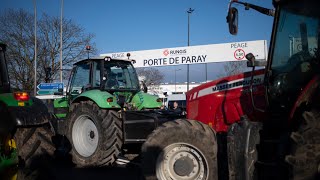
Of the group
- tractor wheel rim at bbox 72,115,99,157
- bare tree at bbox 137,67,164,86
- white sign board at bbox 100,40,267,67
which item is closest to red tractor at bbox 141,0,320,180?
tractor wheel rim at bbox 72,115,99,157

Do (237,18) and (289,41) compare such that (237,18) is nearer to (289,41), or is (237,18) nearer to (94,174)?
(289,41)

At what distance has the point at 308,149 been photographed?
359cm

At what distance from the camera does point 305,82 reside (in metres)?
4.32

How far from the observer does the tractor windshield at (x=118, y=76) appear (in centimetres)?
909

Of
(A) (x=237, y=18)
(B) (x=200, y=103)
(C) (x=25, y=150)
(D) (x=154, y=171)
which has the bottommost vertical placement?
(D) (x=154, y=171)

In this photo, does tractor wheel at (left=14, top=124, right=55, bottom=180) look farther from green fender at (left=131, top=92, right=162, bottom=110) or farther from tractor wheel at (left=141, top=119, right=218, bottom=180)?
green fender at (left=131, top=92, right=162, bottom=110)

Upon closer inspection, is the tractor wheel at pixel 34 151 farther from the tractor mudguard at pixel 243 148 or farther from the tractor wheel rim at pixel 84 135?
the tractor wheel rim at pixel 84 135

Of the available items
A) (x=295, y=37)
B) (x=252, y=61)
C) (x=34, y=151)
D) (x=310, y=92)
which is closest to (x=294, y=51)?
(x=295, y=37)

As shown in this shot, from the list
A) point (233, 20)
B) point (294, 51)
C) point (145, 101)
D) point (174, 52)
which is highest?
point (174, 52)

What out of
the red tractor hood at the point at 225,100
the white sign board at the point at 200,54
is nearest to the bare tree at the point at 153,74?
the white sign board at the point at 200,54

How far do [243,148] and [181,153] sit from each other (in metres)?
1.12

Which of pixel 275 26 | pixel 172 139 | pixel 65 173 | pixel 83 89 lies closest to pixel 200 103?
pixel 172 139

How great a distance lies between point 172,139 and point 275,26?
7.01ft

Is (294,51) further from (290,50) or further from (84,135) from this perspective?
(84,135)
